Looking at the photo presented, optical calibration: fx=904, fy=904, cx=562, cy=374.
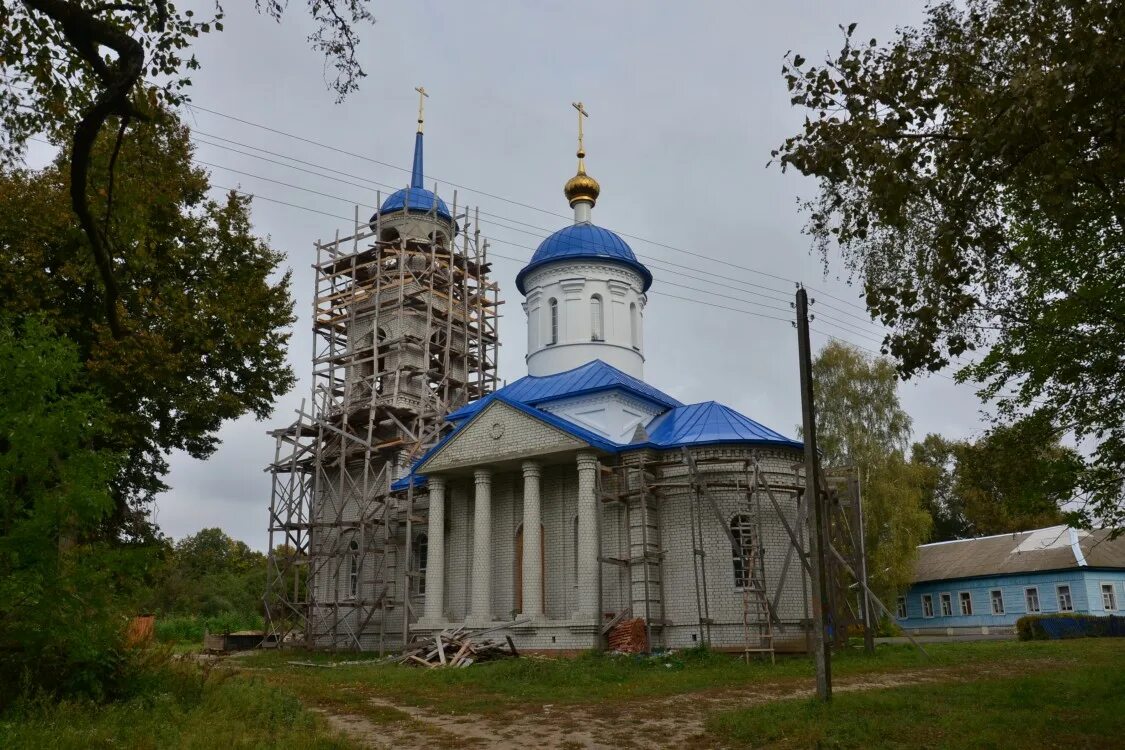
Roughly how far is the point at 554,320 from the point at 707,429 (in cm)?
696

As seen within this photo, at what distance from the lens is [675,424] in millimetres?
22672

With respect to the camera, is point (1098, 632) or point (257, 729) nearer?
point (257, 729)

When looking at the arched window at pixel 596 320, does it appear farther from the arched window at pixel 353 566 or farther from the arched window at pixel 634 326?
the arched window at pixel 353 566

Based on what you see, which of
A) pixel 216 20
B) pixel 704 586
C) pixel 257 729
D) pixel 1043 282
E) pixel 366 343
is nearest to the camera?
pixel 216 20

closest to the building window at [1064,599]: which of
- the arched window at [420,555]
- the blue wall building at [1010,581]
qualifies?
the blue wall building at [1010,581]

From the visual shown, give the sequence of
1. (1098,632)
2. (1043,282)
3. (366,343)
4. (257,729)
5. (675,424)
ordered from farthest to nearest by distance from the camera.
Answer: (366,343) → (1098,632) → (675,424) → (1043,282) → (257,729)

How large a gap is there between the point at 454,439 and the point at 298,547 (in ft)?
27.2

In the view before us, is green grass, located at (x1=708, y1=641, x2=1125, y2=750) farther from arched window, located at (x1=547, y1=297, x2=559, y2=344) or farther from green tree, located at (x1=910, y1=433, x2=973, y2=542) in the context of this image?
green tree, located at (x1=910, y1=433, x2=973, y2=542)

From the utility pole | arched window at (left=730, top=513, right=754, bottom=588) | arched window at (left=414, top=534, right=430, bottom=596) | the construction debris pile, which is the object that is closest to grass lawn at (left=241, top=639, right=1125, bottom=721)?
the construction debris pile

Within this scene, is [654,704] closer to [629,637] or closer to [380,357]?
[629,637]

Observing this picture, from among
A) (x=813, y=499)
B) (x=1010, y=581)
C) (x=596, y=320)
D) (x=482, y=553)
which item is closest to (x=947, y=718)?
(x=813, y=499)

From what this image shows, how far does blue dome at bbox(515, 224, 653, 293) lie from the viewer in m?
26.5

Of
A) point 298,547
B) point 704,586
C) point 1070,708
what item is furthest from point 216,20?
point 298,547

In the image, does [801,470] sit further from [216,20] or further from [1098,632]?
[216,20]
